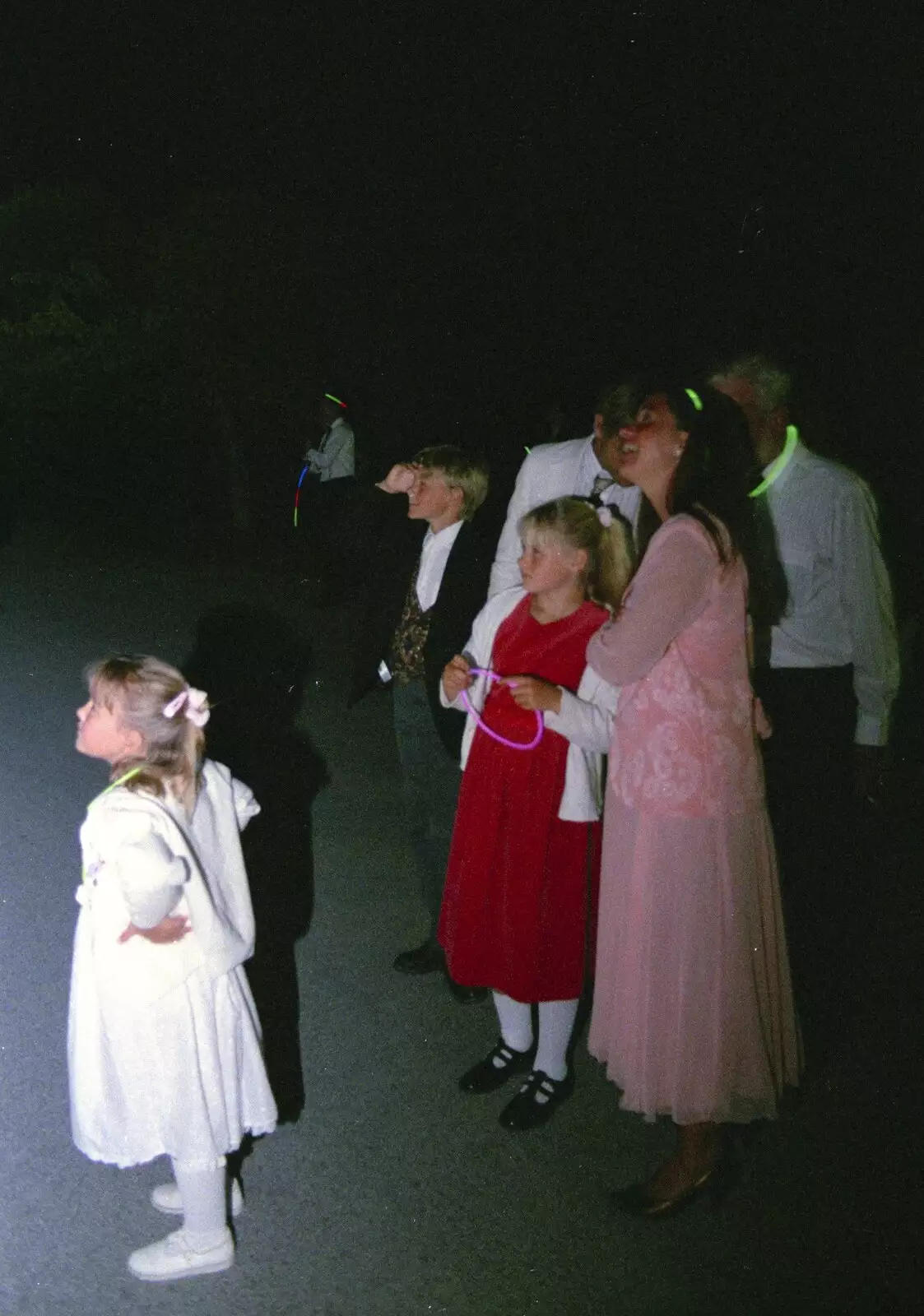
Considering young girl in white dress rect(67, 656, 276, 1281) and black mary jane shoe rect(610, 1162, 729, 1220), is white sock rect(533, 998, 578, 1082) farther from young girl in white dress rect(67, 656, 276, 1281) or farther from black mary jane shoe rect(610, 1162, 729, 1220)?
young girl in white dress rect(67, 656, 276, 1281)

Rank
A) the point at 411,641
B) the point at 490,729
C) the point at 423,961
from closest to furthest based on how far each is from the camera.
Result: the point at 490,729, the point at 411,641, the point at 423,961

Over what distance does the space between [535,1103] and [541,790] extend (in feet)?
3.20

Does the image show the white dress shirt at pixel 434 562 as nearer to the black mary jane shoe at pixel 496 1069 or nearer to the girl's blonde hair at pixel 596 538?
the girl's blonde hair at pixel 596 538

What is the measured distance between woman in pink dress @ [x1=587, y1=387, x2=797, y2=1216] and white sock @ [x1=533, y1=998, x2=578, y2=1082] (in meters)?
0.38

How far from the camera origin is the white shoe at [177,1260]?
9.95 feet

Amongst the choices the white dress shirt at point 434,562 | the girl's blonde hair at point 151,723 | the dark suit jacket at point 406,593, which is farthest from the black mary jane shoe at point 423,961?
the girl's blonde hair at point 151,723

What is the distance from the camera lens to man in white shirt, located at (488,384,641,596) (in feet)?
13.2

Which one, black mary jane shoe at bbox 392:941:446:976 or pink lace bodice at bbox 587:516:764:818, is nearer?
pink lace bodice at bbox 587:516:764:818

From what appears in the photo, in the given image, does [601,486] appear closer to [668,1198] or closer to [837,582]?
[837,582]

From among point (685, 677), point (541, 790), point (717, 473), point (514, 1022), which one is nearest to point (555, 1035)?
point (514, 1022)

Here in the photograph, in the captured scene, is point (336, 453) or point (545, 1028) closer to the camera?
point (545, 1028)

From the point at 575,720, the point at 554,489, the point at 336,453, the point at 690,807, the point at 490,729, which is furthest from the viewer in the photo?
the point at 336,453

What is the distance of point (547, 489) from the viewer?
426 cm

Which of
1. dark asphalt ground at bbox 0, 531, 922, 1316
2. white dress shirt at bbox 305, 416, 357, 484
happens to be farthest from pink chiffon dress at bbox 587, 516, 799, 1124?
white dress shirt at bbox 305, 416, 357, 484
